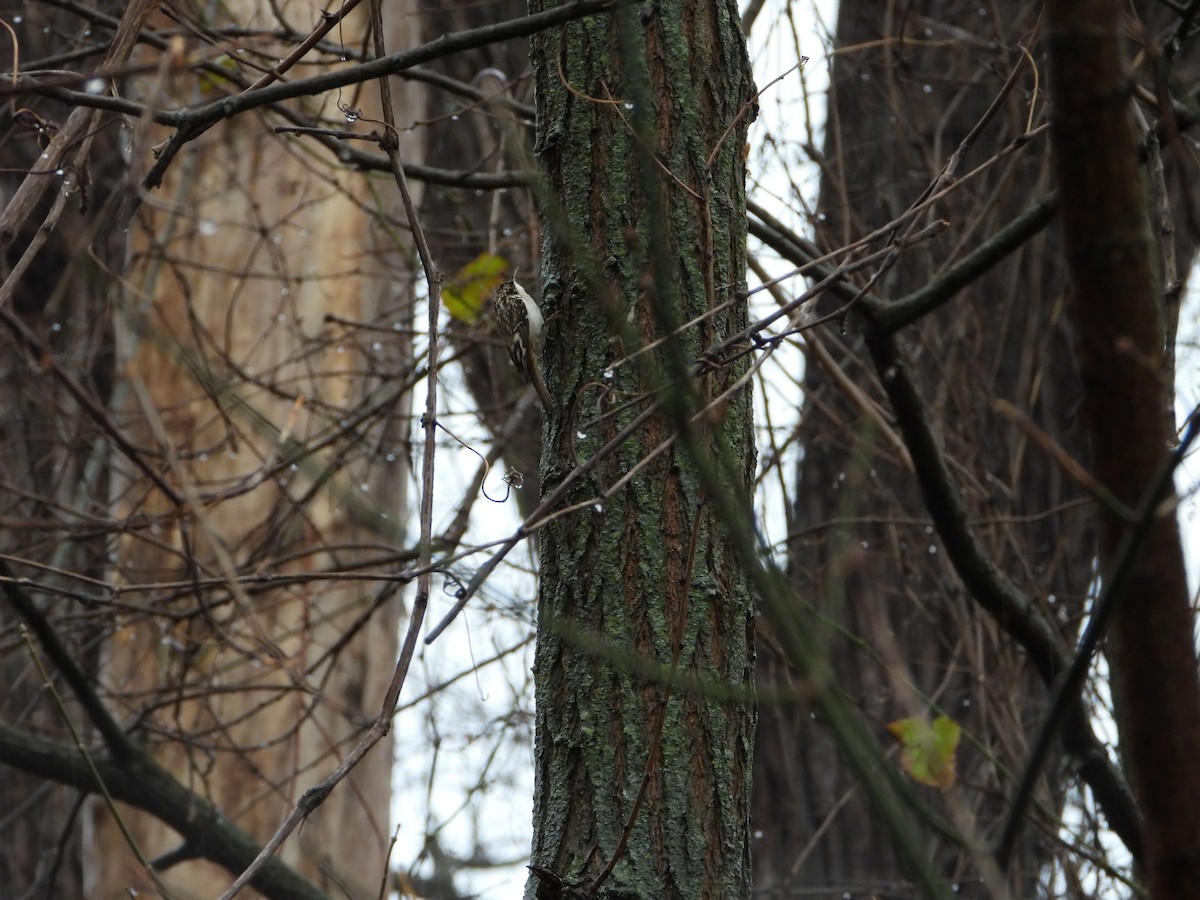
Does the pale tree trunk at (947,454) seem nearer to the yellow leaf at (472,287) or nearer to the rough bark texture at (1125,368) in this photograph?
the yellow leaf at (472,287)

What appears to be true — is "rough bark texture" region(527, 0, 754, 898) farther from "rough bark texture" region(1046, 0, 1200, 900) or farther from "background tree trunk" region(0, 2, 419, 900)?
"background tree trunk" region(0, 2, 419, 900)

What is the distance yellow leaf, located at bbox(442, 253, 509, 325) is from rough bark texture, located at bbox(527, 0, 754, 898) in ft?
3.58

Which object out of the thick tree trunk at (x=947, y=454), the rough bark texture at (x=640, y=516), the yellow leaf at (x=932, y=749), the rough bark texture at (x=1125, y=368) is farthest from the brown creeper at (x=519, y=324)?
the rough bark texture at (x=1125, y=368)

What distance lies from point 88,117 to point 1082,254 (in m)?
1.62

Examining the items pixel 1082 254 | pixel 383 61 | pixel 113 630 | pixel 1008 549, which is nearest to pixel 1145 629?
pixel 1082 254

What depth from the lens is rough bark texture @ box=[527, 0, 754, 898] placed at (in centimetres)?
147

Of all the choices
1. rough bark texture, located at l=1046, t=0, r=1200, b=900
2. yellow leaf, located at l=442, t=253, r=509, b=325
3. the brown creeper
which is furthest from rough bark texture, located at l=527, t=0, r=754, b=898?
yellow leaf, located at l=442, t=253, r=509, b=325

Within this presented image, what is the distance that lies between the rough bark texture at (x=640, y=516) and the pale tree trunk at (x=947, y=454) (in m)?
1.42

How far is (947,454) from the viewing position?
3236 millimetres

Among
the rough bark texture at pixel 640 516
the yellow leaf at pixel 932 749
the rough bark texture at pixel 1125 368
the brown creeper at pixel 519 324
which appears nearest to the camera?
the rough bark texture at pixel 1125 368

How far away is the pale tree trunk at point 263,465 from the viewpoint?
134 inches

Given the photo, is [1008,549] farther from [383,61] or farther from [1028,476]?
[383,61]

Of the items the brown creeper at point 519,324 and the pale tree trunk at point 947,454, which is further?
the pale tree trunk at point 947,454

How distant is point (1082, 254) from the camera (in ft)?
2.17
